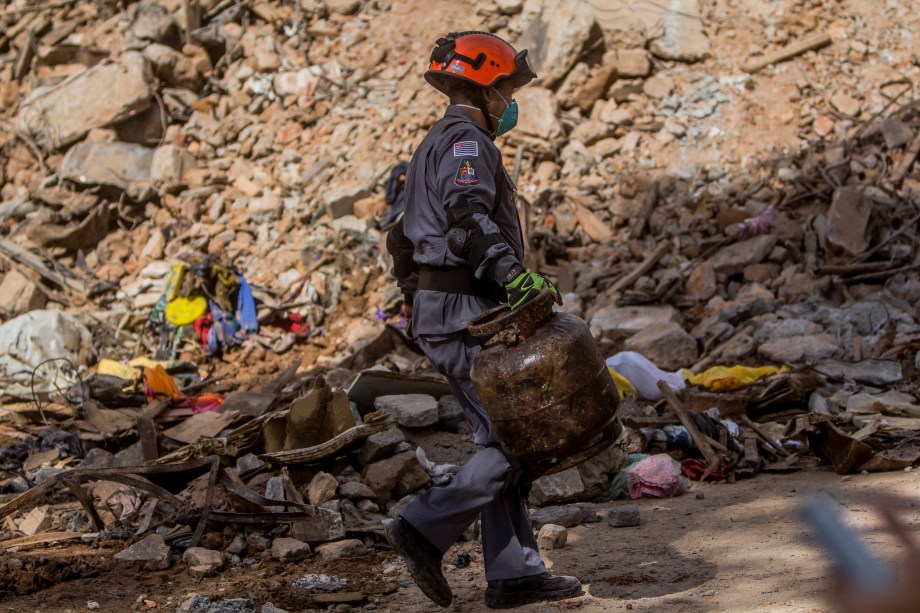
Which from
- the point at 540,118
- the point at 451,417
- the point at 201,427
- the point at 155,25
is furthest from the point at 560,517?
the point at 155,25

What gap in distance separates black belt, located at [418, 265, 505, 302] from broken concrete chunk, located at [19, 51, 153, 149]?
1294 centimetres

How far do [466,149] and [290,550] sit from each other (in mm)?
2096

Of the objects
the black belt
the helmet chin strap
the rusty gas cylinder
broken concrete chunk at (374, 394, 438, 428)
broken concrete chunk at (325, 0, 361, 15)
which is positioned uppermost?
the helmet chin strap

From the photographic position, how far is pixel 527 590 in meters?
3.57

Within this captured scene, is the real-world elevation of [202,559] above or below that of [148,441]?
above

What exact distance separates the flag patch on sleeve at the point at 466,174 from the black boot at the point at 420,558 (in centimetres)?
128

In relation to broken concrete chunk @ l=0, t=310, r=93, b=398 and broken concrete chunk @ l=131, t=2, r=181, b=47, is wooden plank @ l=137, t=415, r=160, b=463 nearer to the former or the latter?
broken concrete chunk @ l=0, t=310, r=93, b=398

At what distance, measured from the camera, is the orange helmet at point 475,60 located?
146 inches

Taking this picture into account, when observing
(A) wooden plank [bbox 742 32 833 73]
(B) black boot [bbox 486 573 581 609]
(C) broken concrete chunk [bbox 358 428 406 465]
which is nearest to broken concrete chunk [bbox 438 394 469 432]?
(C) broken concrete chunk [bbox 358 428 406 465]

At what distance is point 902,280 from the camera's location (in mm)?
8797

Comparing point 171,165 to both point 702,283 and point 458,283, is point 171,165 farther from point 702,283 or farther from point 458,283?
point 458,283

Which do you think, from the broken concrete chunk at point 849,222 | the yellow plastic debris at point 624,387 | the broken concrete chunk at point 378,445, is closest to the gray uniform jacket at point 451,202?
the broken concrete chunk at point 378,445

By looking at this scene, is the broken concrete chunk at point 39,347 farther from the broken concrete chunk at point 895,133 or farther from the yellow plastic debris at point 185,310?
the broken concrete chunk at point 895,133

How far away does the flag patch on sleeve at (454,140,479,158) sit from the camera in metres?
3.55
